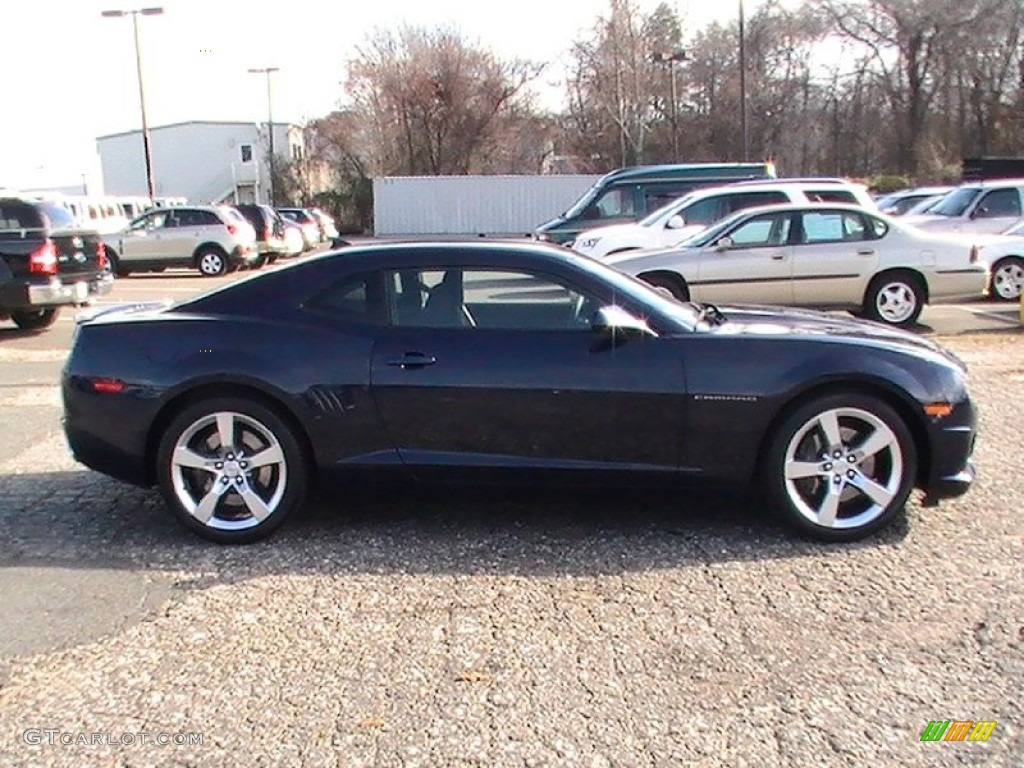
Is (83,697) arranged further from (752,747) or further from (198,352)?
(752,747)

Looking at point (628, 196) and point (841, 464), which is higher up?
point (628, 196)

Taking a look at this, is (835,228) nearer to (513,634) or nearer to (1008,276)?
(1008,276)

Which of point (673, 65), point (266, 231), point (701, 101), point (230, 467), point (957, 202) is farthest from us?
point (701, 101)

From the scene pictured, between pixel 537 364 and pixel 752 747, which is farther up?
pixel 537 364

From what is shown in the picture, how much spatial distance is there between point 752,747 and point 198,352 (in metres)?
3.03

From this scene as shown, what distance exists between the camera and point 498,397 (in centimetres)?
421

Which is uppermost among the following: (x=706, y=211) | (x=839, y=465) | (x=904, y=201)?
(x=904, y=201)

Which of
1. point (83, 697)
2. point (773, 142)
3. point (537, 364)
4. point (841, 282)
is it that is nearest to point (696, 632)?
point (537, 364)

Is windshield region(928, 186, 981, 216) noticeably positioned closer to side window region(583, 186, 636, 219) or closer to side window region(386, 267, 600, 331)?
side window region(583, 186, 636, 219)

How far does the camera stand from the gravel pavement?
2.75 m

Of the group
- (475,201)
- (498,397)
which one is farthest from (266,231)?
(498,397)

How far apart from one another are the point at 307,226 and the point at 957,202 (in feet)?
65.5

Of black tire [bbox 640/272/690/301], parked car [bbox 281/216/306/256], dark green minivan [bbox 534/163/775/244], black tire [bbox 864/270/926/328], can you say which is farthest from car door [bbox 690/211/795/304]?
parked car [bbox 281/216/306/256]

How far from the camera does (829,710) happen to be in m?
2.88
